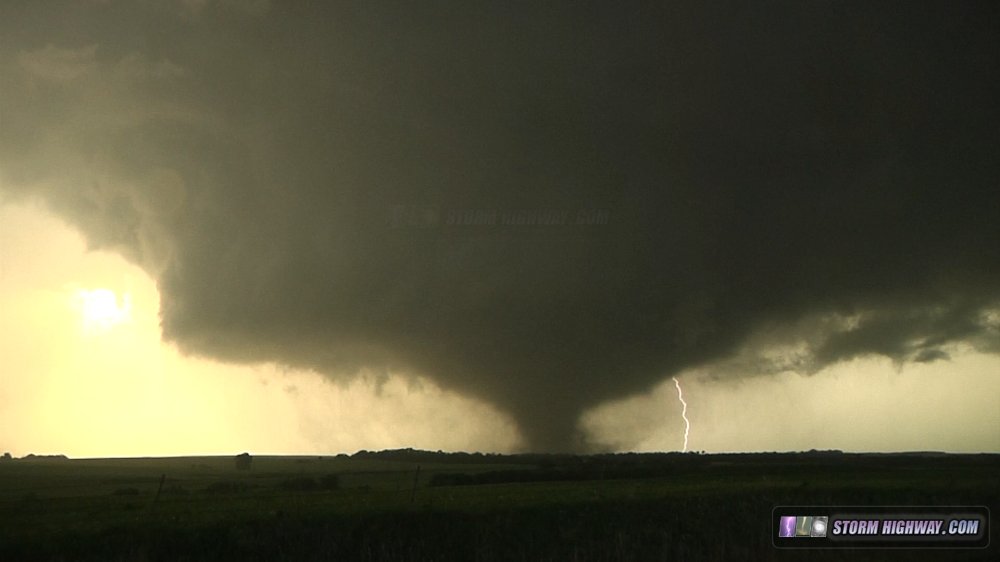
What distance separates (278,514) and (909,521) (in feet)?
99.3

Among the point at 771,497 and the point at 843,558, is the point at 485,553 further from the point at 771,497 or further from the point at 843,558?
the point at 771,497

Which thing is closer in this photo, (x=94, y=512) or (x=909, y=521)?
(x=909, y=521)

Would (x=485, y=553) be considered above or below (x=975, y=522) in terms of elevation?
below

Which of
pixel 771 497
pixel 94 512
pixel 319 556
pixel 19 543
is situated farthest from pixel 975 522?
pixel 94 512

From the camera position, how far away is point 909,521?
31266mm

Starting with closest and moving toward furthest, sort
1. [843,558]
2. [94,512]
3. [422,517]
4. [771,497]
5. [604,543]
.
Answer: [843,558] < [604,543] < [422,517] < [771,497] < [94,512]

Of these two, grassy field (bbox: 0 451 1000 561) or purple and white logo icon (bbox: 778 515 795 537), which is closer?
purple and white logo icon (bbox: 778 515 795 537)

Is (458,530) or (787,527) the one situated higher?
(787,527)

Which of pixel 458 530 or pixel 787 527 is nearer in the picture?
pixel 787 527

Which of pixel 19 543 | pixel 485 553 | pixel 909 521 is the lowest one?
pixel 19 543

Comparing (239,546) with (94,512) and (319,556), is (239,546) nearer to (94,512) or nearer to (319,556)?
(319,556)

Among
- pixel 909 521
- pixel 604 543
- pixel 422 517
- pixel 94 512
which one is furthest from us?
pixel 94 512

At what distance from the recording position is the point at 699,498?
45.2m

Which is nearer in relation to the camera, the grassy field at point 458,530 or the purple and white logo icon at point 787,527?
the purple and white logo icon at point 787,527
